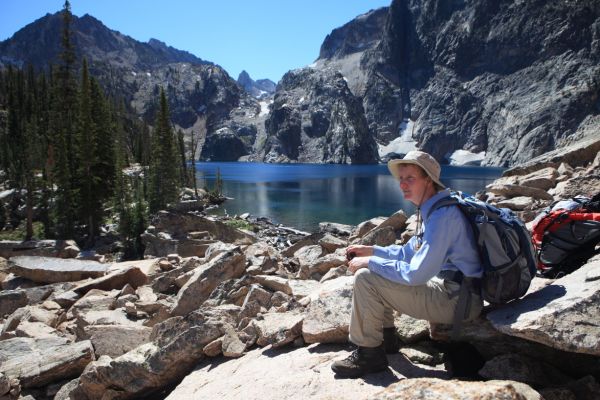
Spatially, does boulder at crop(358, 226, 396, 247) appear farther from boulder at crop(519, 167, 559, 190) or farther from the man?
the man

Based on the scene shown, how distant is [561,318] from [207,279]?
7109 mm

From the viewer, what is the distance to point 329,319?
5.11 meters

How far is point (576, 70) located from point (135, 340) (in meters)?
208

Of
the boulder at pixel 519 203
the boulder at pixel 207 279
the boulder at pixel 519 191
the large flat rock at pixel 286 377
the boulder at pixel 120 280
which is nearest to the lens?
the large flat rock at pixel 286 377

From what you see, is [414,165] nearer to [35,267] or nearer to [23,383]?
[23,383]

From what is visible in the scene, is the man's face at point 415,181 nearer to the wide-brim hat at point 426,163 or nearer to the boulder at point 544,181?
the wide-brim hat at point 426,163

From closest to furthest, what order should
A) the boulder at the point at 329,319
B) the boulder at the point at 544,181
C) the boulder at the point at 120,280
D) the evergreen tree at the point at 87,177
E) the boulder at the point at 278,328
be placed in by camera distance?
the boulder at the point at 329,319, the boulder at the point at 278,328, the boulder at the point at 120,280, the boulder at the point at 544,181, the evergreen tree at the point at 87,177

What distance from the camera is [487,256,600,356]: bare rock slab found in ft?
10.4

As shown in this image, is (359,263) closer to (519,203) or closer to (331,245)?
(331,245)

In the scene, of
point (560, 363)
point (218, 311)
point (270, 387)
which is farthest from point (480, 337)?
point (218, 311)

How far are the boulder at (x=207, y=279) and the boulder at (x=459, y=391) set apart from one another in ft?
21.0

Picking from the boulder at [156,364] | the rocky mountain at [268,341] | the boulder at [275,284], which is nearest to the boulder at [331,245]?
the rocky mountain at [268,341]

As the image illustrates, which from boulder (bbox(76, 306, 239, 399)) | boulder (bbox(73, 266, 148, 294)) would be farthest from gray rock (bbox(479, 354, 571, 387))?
boulder (bbox(73, 266, 148, 294))

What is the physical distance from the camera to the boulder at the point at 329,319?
5.02 m
